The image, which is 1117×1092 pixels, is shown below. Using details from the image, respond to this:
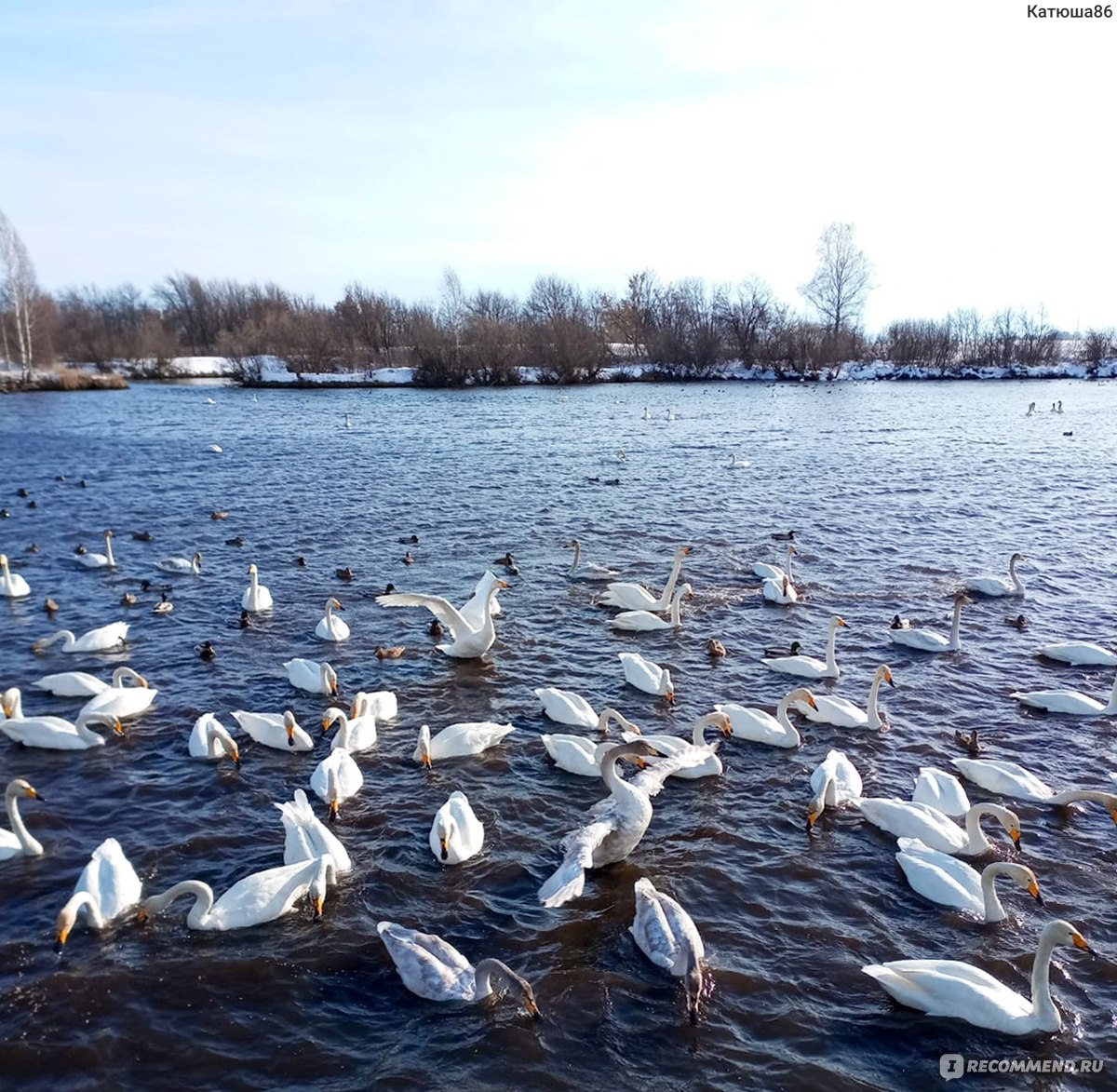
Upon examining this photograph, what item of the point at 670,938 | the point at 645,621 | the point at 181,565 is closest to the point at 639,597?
the point at 645,621

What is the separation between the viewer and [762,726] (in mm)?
10586

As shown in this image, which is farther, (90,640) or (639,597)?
(639,597)

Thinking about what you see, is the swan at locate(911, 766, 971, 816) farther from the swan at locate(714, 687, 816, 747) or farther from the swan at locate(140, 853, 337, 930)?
the swan at locate(140, 853, 337, 930)

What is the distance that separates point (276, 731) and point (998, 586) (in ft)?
46.1

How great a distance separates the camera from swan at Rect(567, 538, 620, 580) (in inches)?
703

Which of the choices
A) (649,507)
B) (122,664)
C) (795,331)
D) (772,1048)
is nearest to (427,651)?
(122,664)

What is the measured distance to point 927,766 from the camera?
10.0 m

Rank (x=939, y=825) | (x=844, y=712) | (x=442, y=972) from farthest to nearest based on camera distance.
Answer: (x=844, y=712) → (x=939, y=825) → (x=442, y=972)

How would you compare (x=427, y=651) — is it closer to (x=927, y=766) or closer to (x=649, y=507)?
(x=927, y=766)

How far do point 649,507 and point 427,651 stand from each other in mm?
12606

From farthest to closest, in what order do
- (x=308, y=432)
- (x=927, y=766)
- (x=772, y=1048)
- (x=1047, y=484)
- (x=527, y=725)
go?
(x=308, y=432) → (x=1047, y=484) → (x=527, y=725) → (x=927, y=766) → (x=772, y=1048)

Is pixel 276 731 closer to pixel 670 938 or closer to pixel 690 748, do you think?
pixel 690 748

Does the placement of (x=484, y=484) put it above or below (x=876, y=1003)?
above

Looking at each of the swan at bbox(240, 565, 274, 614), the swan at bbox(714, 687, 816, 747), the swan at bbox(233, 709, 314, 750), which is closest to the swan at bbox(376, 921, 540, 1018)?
the swan at bbox(233, 709, 314, 750)
